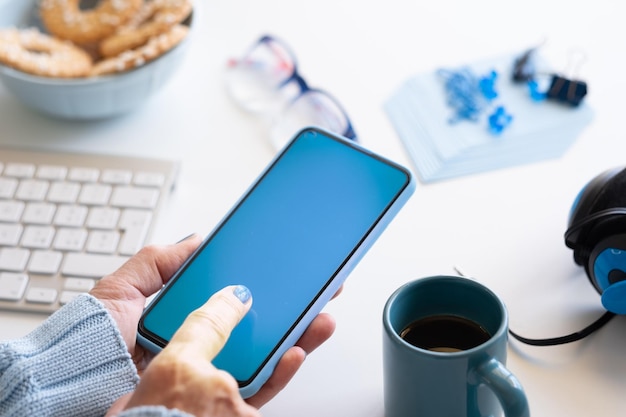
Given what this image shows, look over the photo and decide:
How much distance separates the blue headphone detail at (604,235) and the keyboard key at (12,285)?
1.71 feet

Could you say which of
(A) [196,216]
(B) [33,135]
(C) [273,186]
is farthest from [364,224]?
(B) [33,135]

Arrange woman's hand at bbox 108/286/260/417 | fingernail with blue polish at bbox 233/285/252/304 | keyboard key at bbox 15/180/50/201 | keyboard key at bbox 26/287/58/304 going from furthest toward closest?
keyboard key at bbox 15/180/50/201 → keyboard key at bbox 26/287/58/304 → fingernail with blue polish at bbox 233/285/252/304 → woman's hand at bbox 108/286/260/417

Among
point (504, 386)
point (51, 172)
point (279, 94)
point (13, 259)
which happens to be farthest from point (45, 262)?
point (504, 386)

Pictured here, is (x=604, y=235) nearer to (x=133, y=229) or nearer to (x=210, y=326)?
(x=210, y=326)

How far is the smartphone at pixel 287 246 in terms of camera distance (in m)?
0.62

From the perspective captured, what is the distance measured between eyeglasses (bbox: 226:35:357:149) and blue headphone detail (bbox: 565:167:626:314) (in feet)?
0.95

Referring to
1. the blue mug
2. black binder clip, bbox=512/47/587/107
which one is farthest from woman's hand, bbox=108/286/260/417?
black binder clip, bbox=512/47/587/107

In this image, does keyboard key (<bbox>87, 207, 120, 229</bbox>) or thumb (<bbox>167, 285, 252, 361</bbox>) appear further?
keyboard key (<bbox>87, 207, 120, 229</bbox>)

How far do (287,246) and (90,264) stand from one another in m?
0.22

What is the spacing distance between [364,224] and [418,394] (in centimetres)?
16

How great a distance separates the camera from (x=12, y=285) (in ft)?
2.45

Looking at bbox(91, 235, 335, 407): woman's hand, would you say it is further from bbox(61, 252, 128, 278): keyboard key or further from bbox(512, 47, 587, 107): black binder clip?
bbox(512, 47, 587, 107): black binder clip

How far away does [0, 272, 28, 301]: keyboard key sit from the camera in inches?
29.0

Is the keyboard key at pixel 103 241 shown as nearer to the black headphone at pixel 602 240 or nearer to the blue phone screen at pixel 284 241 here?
the blue phone screen at pixel 284 241
